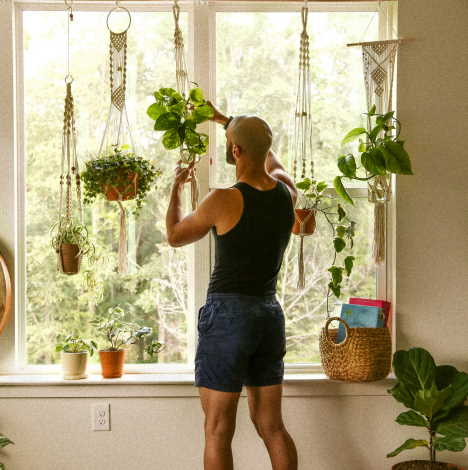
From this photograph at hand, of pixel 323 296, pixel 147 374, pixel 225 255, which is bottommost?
pixel 147 374

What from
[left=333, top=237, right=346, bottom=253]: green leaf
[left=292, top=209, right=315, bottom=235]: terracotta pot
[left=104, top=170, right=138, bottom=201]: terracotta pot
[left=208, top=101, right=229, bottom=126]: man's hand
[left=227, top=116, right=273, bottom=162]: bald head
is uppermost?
[left=208, top=101, right=229, bottom=126]: man's hand

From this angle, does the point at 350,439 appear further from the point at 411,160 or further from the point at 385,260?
the point at 411,160

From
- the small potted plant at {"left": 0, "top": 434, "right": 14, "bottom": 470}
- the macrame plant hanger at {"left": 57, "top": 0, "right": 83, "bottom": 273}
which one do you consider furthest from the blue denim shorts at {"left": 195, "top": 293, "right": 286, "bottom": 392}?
the small potted plant at {"left": 0, "top": 434, "right": 14, "bottom": 470}

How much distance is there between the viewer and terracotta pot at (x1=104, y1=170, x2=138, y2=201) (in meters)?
2.52

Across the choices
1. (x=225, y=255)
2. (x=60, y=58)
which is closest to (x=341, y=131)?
(x=225, y=255)

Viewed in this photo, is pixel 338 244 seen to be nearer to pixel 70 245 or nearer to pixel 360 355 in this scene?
pixel 360 355

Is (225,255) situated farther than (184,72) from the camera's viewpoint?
No

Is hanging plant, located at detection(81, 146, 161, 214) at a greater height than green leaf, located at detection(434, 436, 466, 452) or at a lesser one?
greater

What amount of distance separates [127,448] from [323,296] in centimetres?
110

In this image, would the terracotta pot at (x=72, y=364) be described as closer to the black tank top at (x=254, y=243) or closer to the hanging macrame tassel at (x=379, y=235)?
the black tank top at (x=254, y=243)

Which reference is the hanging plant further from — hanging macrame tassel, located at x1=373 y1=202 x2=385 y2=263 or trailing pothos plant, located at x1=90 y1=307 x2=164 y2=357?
hanging macrame tassel, located at x1=373 y1=202 x2=385 y2=263

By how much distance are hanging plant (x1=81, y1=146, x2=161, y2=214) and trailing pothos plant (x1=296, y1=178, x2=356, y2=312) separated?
66cm

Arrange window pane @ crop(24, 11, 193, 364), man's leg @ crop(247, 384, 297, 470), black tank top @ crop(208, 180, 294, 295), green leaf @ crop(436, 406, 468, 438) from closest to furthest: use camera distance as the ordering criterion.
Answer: black tank top @ crop(208, 180, 294, 295) → man's leg @ crop(247, 384, 297, 470) → green leaf @ crop(436, 406, 468, 438) → window pane @ crop(24, 11, 193, 364)

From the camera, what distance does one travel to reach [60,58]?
2.87 m
